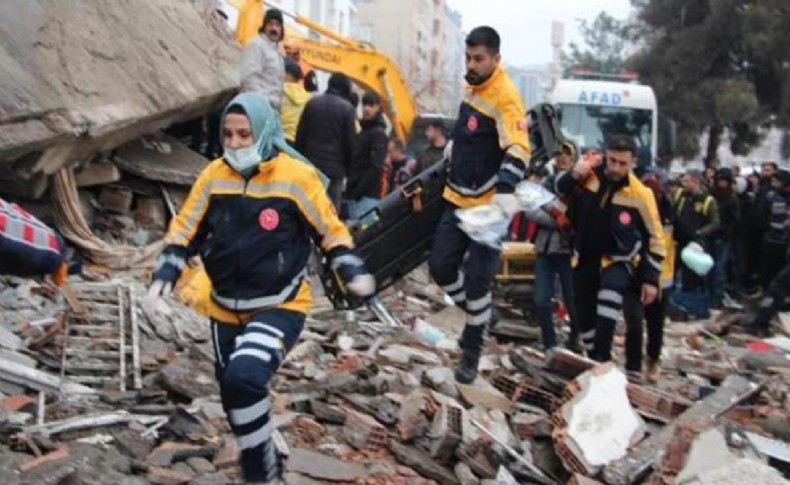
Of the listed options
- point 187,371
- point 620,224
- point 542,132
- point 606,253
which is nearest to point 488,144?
point 542,132

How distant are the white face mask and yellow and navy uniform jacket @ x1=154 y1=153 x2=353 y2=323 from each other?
5 cm

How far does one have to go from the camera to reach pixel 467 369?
6492 millimetres

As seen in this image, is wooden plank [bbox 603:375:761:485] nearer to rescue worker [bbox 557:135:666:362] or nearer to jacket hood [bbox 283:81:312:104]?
rescue worker [bbox 557:135:666:362]

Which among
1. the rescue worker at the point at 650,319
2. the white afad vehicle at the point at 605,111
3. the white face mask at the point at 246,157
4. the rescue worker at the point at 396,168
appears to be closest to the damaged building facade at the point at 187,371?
the rescue worker at the point at 650,319

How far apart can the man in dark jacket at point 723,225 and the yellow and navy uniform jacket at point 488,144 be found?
837 cm

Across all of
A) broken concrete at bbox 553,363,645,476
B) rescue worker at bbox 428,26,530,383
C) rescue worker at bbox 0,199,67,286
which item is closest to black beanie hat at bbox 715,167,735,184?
rescue worker at bbox 428,26,530,383

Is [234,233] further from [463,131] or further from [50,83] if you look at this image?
[50,83]

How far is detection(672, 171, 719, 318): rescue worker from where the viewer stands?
13155 millimetres

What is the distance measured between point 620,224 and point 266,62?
399 centimetres

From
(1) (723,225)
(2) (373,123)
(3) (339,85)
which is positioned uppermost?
(3) (339,85)

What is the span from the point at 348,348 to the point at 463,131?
209cm

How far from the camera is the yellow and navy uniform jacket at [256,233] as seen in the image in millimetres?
4480

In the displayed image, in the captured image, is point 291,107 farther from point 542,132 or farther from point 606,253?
point 606,253

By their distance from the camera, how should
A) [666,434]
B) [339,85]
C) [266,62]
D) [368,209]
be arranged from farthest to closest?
[339,85]
[266,62]
[368,209]
[666,434]
